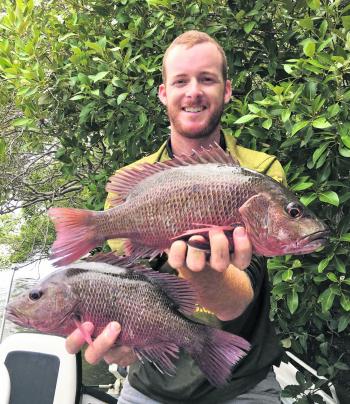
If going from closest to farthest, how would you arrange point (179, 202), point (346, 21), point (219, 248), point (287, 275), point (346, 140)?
point (219, 248) < point (179, 202) < point (346, 140) < point (346, 21) < point (287, 275)

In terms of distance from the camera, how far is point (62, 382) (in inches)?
136

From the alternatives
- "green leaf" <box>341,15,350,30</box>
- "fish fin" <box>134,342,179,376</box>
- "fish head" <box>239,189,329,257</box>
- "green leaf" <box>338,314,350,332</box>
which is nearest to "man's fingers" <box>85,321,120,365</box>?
"fish fin" <box>134,342,179,376</box>

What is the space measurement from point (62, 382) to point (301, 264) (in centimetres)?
184

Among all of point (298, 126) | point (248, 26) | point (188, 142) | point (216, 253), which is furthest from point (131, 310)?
point (248, 26)

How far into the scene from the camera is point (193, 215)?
60.2 inches

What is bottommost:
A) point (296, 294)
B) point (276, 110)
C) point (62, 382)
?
point (62, 382)

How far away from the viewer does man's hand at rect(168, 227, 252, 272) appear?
1.46 m

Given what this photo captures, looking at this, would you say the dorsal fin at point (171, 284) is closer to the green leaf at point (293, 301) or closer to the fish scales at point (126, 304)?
the fish scales at point (126, 304)

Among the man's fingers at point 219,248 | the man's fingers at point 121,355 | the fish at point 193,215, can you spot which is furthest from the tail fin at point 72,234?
the man's fingers at point 121,355

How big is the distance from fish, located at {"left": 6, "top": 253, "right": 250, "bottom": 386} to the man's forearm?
0.07 metres

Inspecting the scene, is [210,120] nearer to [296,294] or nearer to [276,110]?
[276,110]

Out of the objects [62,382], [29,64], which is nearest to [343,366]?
[62,382]

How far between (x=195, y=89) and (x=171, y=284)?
Result: 3.18 ft

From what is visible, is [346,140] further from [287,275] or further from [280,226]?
[280,226]
